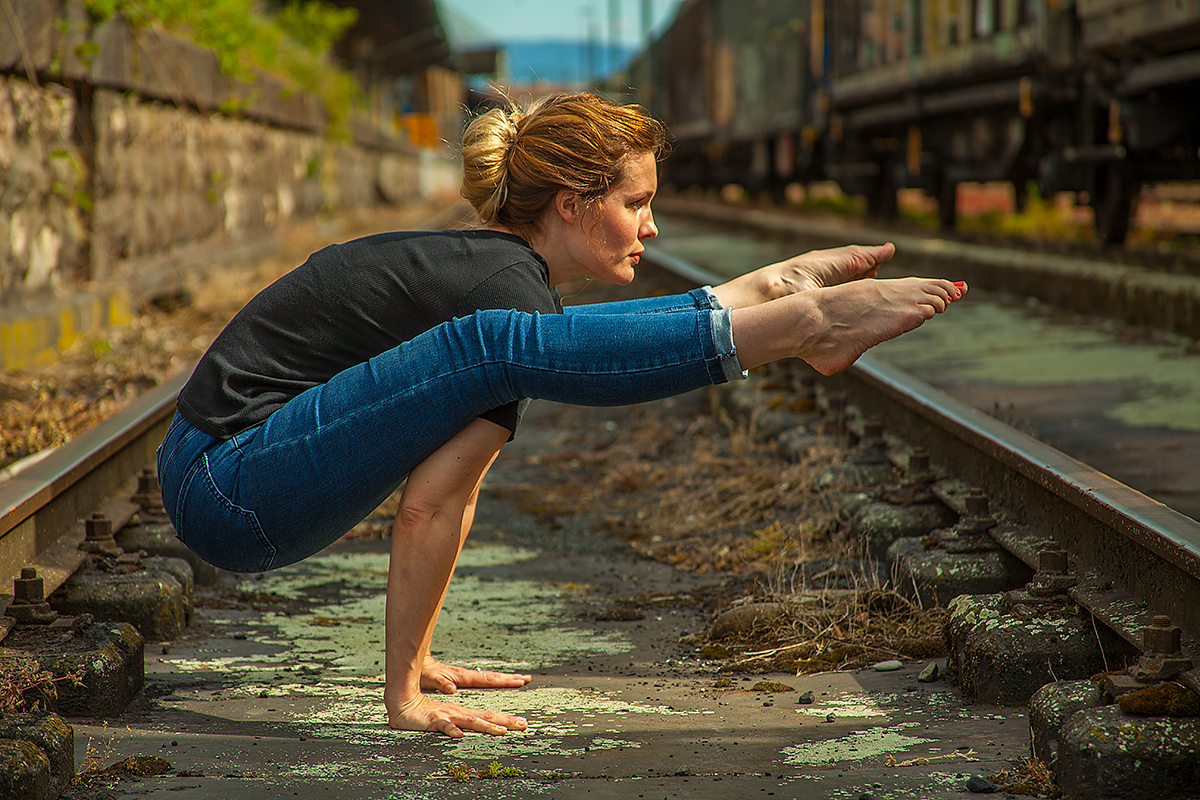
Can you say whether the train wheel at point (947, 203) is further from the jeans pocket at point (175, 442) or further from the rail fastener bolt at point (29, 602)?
A: the rail fastener bolt at point (29, 602)

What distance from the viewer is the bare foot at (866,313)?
6.81 feet

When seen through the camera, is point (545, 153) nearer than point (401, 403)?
No

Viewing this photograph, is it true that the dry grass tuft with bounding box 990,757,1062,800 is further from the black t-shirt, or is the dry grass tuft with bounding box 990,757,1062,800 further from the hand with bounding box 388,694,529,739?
the black t-shirt

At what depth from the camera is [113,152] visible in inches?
309

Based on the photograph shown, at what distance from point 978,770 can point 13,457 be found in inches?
130

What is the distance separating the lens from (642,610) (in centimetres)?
317

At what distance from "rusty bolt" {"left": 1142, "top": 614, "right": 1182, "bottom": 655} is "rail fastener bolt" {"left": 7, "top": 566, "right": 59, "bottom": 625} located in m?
1.91

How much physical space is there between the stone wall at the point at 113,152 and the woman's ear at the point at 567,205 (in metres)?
4.41

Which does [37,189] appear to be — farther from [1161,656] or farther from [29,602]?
[1161,656]

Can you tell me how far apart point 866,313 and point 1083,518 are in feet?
2.49

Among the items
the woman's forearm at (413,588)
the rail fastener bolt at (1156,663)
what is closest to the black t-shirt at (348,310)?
the woman's forearm at (413,588)

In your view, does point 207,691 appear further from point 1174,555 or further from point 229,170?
point 229,170

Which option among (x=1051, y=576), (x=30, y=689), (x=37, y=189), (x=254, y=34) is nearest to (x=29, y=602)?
(x=30, y=689)

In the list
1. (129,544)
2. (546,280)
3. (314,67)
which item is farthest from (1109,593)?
(314,67)
